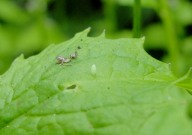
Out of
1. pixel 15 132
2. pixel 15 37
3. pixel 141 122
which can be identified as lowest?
pixel 15 37

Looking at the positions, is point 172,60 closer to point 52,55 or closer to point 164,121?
point 52,55

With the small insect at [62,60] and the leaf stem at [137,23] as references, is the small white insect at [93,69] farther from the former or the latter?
the leaf stem at [137,23]

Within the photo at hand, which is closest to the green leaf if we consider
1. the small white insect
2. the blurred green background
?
the small white insect

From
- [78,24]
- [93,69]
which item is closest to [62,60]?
[93,69]

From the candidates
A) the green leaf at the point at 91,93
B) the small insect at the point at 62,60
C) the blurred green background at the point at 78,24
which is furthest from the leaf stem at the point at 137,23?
the blurred green background at the point at 78,24

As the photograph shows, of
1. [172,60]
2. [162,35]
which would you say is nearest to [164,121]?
[172,60]

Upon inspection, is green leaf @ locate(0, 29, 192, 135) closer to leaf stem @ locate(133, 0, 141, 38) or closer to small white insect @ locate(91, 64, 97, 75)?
small white insect @ locate(91, 64, 97, 75)
